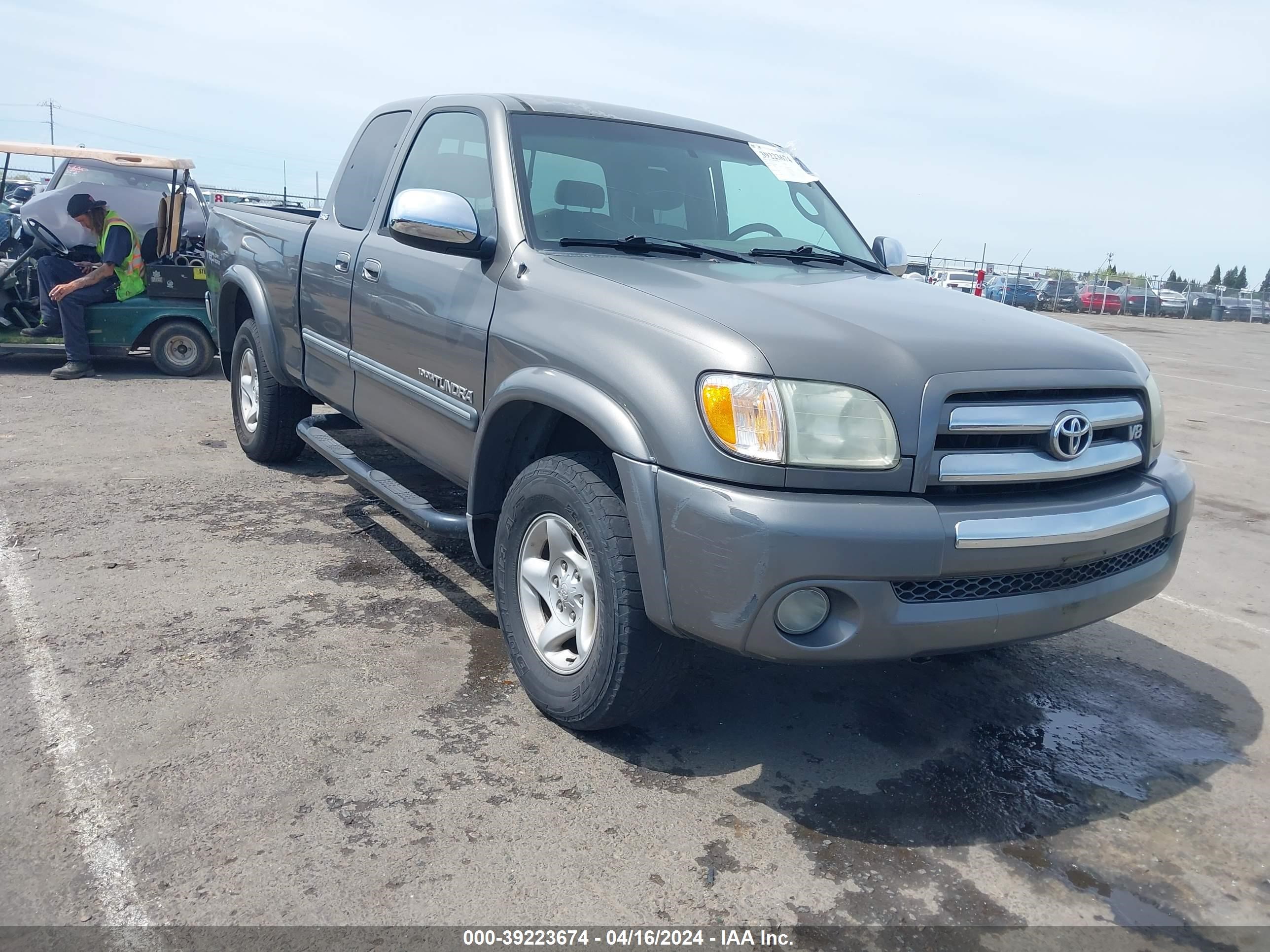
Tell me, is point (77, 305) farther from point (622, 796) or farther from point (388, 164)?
point (622, 796)

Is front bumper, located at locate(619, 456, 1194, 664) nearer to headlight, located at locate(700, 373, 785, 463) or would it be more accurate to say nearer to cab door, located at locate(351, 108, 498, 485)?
headlight, located at locate(700, 373, 785, 463)

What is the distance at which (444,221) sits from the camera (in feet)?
11.2

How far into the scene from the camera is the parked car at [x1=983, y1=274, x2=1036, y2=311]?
35.9m

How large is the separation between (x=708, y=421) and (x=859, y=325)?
58 cm

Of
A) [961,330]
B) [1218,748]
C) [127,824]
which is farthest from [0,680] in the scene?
[1218,748]

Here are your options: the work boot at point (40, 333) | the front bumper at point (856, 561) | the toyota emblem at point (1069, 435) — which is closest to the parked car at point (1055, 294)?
the work boot at point (40, 333)

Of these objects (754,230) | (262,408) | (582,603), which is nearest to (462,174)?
(754,230)

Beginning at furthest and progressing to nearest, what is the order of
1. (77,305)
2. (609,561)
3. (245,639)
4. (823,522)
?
(77,305) → (245,639) → (609,561) → (823,522)

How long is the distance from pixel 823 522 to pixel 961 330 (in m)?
0.85

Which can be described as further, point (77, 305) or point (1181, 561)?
point (77, 305)

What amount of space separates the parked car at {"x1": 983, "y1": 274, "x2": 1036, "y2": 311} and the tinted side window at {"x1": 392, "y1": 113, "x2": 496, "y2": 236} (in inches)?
1317

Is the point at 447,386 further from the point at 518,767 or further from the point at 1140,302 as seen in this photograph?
the point at 1140,302

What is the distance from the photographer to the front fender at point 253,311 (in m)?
5.43

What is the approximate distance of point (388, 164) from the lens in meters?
4.58
